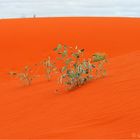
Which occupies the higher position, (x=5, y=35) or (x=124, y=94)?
(x=5, y=35)

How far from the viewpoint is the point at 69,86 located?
7008 mm

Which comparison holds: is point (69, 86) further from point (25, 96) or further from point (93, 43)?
point (93, 43)

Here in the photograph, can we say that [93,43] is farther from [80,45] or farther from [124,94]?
[124,94]

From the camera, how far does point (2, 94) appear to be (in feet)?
A: 25.6

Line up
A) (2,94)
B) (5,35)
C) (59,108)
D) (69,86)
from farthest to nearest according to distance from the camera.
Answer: (5,35) < (2,94) < (69,86) < (59,108)

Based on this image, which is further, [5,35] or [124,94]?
[5,35]

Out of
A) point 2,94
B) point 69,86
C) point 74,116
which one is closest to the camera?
point 74,116

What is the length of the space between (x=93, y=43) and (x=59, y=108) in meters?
11.9

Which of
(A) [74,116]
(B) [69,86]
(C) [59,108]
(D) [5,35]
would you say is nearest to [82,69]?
(B) [69,86]

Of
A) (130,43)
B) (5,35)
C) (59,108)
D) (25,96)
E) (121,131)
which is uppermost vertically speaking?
(5,35)

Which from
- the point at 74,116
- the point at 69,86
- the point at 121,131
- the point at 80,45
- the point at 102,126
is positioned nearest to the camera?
the point at 121,131

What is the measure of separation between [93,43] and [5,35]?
4087 millimetres

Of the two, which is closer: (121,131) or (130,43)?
(121,131)

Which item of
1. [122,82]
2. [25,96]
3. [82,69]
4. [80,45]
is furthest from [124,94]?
[80,45]
